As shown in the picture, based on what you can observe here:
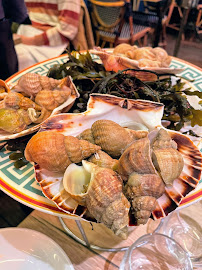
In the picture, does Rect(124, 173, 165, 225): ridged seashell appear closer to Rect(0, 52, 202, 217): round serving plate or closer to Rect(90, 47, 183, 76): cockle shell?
Rect(0, 52, 202, 217): round serving plate

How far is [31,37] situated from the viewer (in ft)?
6.19

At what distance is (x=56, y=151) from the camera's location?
0.52 meters

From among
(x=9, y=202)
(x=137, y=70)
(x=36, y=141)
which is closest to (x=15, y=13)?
(x=137, y=70)

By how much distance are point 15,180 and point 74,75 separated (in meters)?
0.50

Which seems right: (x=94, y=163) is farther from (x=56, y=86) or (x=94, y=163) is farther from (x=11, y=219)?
(x=11, y=219)

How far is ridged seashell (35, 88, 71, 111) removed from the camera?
2.55 feet

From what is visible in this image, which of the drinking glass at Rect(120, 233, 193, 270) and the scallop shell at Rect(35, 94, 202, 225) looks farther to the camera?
the drinking glass at Rect(120, 233, 193, 270)

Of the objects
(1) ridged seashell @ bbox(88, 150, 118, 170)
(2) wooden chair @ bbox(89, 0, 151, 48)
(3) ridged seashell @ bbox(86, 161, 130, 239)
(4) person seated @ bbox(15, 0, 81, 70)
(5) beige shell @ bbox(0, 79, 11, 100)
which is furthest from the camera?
(2) wooden chair @ bbox(89, 0, 151, 48)

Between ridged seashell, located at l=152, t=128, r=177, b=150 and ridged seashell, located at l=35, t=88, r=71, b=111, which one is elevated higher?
ridged seashell, located at l=152, t=128, r=177, b=150

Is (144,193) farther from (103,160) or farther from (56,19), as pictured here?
(56,19)

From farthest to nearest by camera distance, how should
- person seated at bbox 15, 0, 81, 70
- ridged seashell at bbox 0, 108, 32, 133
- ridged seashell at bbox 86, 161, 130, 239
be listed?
person seated at bbox 15, 0, 81, 70 < ridged seashell at bbox 0, 108, 32, 133 < ridged seashell at bbox 86, 161, 130, 239

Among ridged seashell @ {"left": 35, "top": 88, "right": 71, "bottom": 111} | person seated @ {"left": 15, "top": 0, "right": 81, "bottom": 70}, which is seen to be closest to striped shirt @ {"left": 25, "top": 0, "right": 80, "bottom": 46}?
person seated @ {"left": 15, "top": 0, "right": 81, "bottom": 70}

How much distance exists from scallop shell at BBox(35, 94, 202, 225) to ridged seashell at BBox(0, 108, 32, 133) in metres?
0.15

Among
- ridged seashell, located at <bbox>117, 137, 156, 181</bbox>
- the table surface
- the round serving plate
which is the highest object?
ridged seashell, located at <bbox>117, 137, 156, 181</bbox>
